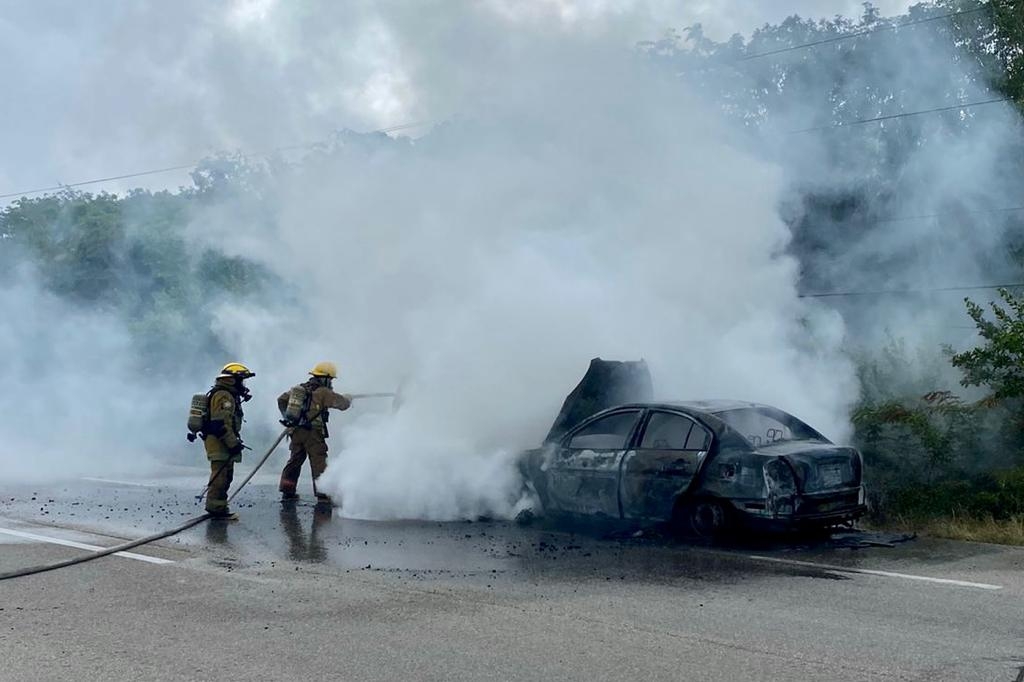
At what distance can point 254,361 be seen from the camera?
20.4 metres

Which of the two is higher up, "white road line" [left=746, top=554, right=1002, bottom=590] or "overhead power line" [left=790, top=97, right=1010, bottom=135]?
"overhead power line" [left=790, top=97, right=1010, bottom=135]

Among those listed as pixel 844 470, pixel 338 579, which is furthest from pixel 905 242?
pixel 338 579

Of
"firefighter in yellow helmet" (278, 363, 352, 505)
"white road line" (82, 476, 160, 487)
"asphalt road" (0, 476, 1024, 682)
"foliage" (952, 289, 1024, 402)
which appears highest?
"foliage" (952, 289, 1024, 402)

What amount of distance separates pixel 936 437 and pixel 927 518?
1240mm

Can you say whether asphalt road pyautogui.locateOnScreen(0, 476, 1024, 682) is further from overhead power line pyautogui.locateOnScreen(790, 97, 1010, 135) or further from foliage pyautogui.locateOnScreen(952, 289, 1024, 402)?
overhead power line pyautogui.locateOnScreen(790, 97, 1010, 135)

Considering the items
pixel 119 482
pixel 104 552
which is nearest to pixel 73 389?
pixel 119 482

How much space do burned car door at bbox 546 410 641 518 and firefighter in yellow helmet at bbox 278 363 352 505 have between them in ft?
11.5

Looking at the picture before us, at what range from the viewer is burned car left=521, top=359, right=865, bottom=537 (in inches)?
365

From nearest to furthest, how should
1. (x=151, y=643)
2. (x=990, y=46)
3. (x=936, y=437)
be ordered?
(x=151, y=643)
(x=936, y=437)
(x=990, y=46)

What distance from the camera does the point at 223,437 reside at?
12.1m

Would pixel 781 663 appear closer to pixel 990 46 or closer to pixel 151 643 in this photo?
pixel 151 643

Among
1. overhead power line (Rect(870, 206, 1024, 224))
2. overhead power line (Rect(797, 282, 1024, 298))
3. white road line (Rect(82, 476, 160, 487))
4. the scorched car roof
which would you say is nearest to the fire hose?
white road line (Rect(82, 476, 160, 487))

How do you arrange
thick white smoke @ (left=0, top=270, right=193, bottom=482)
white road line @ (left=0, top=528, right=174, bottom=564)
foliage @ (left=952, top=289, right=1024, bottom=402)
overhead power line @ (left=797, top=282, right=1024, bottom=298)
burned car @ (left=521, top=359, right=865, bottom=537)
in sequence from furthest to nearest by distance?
thick white smoke @ (left=0, top=270, right=193, bottom=482) < overhead power line @ (left=797, top=282, right=1024, bottom=298) < foliage @ (left=952, top=289, right=1024, bottom=402) < white road line @ (left=0, top=528, right=174, bottom=564) < burned car @ (left=521, top=359, right=865, bottom=537)

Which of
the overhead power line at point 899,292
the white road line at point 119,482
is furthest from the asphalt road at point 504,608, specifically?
the overhead power line at point 899,292
